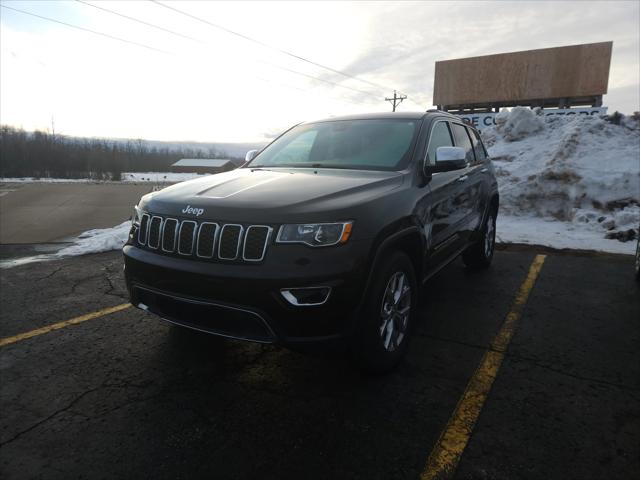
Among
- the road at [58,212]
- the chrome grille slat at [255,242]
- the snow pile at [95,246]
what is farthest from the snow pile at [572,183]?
the road at [58,212]

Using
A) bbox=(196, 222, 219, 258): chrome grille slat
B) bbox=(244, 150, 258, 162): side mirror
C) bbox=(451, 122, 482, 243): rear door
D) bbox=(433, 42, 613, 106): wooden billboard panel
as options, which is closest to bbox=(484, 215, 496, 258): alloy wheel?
bbox=(451, 122, 482, 243): rear door

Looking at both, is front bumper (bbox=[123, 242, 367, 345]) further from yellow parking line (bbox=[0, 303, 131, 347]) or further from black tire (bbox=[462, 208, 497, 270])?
black tire (bbox=[462, 208, 497, 270])

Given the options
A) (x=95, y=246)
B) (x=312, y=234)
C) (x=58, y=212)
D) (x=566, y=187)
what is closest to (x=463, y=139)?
(x=312, y=234)

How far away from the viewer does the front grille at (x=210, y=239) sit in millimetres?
2375

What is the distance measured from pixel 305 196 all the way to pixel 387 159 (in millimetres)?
1098

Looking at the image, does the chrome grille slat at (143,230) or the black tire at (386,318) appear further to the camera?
the chrome grille slat at (143,230)

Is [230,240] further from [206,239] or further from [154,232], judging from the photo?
[154,232]

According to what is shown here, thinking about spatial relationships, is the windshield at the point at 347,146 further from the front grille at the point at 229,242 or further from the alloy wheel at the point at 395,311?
the front grille at the point at 229,242

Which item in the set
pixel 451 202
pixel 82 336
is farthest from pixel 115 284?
pixel 451 202

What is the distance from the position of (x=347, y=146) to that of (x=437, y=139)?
85cm

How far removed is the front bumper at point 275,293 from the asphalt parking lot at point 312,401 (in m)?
0.39

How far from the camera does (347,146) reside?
3.76 metres

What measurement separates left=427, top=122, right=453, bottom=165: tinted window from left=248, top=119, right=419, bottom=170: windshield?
19cm

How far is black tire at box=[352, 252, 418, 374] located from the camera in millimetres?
2559
